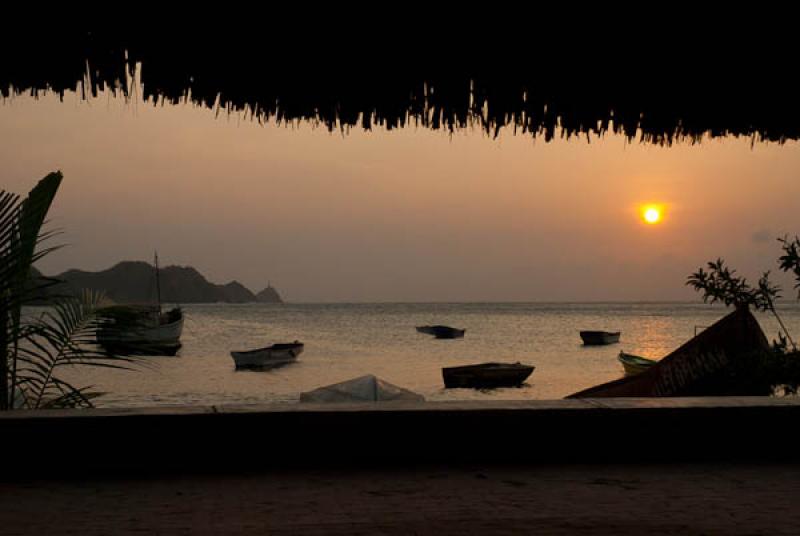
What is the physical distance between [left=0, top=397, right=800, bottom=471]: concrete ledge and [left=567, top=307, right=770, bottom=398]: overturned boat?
5292 mm

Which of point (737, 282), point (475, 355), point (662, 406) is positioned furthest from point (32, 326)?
point (475, 355)

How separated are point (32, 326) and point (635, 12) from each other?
3637 millimetres

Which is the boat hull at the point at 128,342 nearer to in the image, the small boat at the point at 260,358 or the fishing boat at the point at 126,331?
the fishing boat at the point at 126,331

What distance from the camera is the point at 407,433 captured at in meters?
3.98

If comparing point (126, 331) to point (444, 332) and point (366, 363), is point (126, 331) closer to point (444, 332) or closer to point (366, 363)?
point (366, 363)

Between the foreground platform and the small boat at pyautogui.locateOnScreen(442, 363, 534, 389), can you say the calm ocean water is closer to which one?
the small boat at pyautogui.locateOnScreen(442, 363, 534, 389)

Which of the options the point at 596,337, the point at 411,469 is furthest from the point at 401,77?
the point at 596,337

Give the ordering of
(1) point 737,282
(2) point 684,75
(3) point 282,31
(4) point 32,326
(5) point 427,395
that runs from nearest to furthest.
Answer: (3) point 282,31 < (2) point 684,75 < (4) point 32,326 < (1) point 737,282 < (5) point 427,395

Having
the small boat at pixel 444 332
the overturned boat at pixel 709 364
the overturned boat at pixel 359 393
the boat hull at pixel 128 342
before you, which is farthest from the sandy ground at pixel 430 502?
the small boat at pixel 444 332

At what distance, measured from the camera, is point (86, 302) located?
5.54 meters

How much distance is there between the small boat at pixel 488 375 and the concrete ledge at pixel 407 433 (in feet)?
78.9

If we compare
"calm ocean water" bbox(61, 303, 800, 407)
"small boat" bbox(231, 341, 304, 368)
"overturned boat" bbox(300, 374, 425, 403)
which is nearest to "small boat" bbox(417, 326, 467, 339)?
"calm ocean water" bbox(61, 303, 800, 407)

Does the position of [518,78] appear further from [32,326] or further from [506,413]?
[32,326]

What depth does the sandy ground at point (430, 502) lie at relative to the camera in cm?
293
